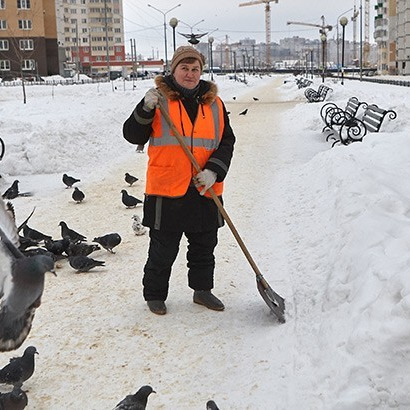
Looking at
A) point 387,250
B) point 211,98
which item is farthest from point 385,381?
point 211,98

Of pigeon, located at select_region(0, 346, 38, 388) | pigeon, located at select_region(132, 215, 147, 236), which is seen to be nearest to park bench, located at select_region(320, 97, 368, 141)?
pigeon, located at select_region(132, 215, 147, 236)

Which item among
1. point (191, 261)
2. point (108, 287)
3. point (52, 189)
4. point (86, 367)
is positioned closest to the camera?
point (86, 367)

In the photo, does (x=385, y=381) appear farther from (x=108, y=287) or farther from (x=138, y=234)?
(x=138, y=234)

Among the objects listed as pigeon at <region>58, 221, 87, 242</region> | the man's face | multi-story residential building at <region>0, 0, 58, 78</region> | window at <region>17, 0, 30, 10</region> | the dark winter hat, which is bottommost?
pigeon at <region>58, 221, 87, 242</region>

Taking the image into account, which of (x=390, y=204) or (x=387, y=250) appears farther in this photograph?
(x=390, y=204)

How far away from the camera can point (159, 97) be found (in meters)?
4.64

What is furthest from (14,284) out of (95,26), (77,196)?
(95,26)

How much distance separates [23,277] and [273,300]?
284cm

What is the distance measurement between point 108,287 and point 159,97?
1964mm

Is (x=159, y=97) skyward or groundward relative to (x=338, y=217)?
skyward

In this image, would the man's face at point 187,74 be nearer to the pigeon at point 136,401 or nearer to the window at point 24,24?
the pigeon at point 136,401

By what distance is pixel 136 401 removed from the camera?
3.59 meters

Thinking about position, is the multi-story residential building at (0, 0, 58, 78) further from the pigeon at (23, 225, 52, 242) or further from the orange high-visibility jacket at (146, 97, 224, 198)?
the orange high-visibility jacket at (146, 97, 224, 198)

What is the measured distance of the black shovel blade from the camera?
4816 millimetres
